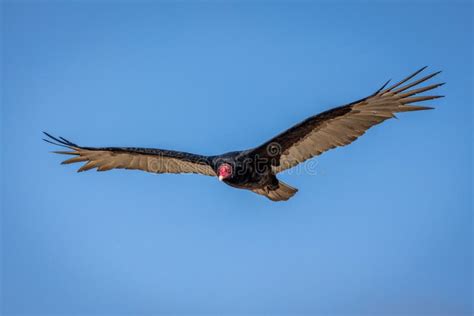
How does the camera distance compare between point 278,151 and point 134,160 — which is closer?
point 278,151

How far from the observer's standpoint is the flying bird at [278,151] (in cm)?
834

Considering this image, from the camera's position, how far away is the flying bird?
8.34 meters

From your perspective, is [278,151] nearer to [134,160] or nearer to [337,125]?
[337,125]

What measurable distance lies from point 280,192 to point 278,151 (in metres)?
1.15

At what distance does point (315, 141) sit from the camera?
919 centimetres

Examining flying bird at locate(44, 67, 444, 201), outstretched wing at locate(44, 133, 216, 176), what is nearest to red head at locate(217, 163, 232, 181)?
flying bird at locate(44, 67, 444, 201)

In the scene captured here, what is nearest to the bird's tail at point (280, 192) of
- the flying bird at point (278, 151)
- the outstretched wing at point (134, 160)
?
the flying bird at point (278, 151)

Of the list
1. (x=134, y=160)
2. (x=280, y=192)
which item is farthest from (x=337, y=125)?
(x=134, y=160)

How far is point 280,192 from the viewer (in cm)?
1006

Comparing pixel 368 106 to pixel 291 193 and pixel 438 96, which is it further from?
pixel 291 193

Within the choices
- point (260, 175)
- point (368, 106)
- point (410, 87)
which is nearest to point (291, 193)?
point (260, 175)

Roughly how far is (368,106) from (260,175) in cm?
218

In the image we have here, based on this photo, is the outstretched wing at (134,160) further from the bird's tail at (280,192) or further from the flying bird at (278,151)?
the bird's tail at (280,192)

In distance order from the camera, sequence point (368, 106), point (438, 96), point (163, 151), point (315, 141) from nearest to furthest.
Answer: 1. point (438, 96)
2. point (368, 106)
3. point (315, 141)
4. point (163, 151)
